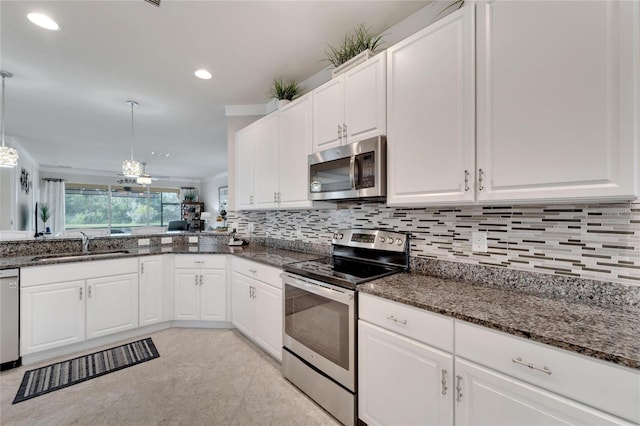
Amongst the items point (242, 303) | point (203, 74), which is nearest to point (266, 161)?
point (203, 74)

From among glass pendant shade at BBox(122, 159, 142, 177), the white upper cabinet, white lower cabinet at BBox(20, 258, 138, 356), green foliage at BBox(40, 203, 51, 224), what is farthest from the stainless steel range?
green foliage at BBox(40, 203, 51, 224)

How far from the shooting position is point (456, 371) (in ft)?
3.86

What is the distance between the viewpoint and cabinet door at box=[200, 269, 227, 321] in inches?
118

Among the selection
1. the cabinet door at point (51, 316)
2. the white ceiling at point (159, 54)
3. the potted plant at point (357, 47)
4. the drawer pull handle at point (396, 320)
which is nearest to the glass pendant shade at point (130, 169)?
the white ceiling at point (159, 54)

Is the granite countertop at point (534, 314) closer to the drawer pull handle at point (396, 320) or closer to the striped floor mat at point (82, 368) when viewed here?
the drawer pull handle at point (396, 320)

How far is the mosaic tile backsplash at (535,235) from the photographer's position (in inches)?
47.4

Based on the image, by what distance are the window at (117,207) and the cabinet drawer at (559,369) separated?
35.5ft

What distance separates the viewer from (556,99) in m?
1.13

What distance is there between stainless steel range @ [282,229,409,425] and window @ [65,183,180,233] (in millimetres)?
9568

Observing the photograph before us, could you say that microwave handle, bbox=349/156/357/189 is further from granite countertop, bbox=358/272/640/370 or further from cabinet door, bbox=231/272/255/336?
cabinet door, bbox=231/272/255/336

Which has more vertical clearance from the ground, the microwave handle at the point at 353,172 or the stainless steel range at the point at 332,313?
the microwave handle at the point at 353,172

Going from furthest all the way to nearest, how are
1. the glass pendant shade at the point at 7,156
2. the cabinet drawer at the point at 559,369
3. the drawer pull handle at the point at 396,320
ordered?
the glass pendant shade at the point at 7,156
the drawer pull handle at the point at 396,320
the cabinet drawer at the point at 559,369

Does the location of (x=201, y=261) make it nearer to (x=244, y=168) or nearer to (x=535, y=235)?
(x=244, y=168)

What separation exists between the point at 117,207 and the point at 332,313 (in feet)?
34.3
